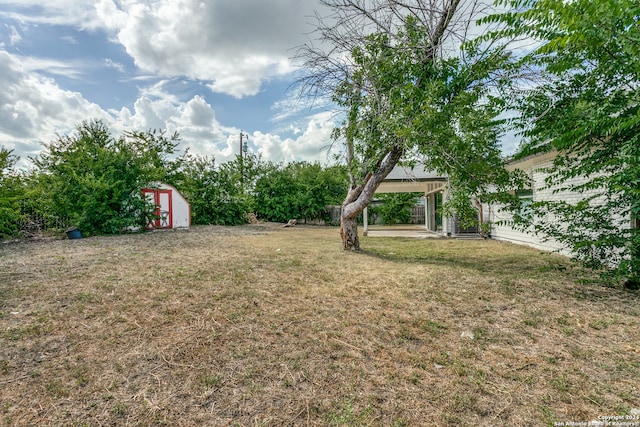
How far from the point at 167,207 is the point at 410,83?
11492 millimetres

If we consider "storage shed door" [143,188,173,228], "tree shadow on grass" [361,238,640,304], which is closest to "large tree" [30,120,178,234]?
"storage shed door" [143,188,173,228]

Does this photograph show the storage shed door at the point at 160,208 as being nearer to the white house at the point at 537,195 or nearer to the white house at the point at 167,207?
the white house at the point at 167,207

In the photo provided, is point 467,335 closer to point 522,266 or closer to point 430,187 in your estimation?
point 522,266

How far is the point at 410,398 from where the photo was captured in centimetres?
186

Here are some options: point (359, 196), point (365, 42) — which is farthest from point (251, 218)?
point (365, 42)

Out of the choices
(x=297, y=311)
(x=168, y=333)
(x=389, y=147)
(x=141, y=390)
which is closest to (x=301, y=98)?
(x=389, y=147)

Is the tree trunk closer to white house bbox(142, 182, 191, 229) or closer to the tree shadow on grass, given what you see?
the tree shadow on grass

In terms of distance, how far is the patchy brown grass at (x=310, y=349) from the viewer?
5.74ft

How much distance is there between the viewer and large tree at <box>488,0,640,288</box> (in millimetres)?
3115

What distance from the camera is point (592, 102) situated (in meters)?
3.60

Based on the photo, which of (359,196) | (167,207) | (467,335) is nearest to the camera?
(467,335)

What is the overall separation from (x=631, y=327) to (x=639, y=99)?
2.36 m

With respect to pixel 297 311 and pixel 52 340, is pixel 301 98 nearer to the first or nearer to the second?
pixel 297 311

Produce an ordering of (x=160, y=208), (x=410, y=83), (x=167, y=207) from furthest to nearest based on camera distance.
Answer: (x=167, y=207) → (x=160, y=208) → (x=410, y=83)
